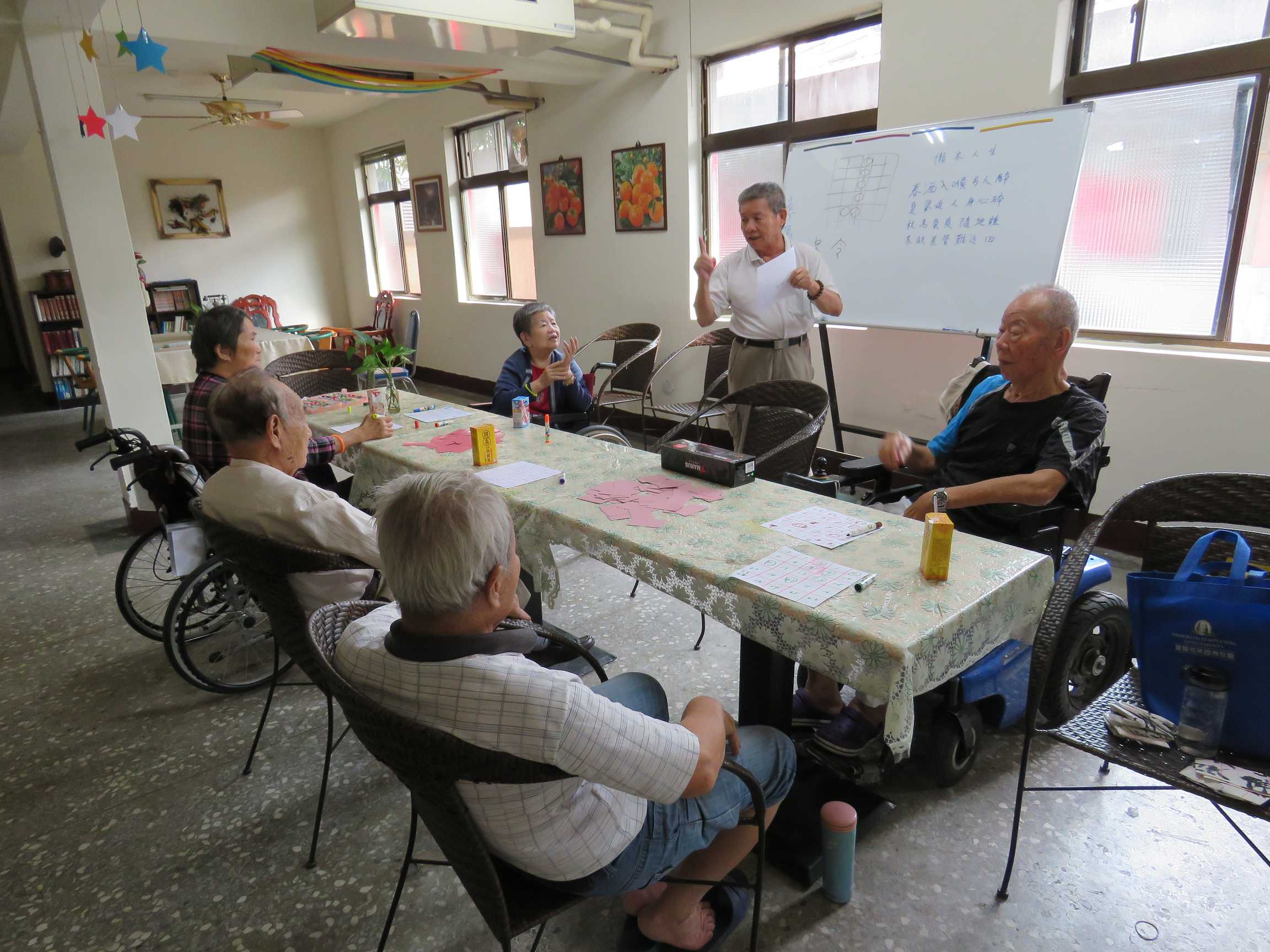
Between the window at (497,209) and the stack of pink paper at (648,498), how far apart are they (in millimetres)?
4800

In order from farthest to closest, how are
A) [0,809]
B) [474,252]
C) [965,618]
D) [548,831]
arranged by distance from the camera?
1. [474,252]
2. [0,809]
3. [965,618]
4. [548,831]

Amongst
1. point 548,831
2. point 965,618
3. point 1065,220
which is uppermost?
point 1065,220

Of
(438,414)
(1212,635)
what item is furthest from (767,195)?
(1212,635)

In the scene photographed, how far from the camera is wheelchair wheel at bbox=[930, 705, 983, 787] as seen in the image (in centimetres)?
183

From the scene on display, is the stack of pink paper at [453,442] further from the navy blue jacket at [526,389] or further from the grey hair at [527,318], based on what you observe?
the grey hair at [527,318]

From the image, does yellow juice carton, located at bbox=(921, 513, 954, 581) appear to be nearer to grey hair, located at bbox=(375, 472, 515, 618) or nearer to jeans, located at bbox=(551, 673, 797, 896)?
jeans, located at bbox=(551, 673, 797, 896)

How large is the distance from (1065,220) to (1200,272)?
1.96ft

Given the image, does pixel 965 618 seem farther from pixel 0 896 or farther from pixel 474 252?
pixel 474 252

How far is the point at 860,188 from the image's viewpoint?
3.59 metres

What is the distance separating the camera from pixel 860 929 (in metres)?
1.51

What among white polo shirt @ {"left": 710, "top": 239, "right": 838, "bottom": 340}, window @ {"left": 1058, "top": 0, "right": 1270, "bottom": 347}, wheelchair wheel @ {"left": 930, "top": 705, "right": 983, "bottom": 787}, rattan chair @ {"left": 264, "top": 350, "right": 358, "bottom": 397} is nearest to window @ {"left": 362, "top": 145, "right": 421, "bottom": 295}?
rattan chair @ {"left": 264, "top": 350, "right": 358, "bottom": 397}

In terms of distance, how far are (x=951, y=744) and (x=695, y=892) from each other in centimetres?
78

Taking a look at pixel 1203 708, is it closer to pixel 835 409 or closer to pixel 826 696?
pixel 826 696

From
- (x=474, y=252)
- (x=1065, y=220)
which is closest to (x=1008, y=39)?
(x=1065, y=220)
